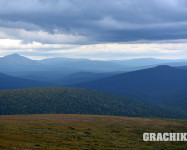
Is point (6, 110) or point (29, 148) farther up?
point (29, 148)

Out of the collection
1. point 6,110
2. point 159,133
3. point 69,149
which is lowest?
point 6,110

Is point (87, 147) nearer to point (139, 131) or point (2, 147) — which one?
point (2, 147)

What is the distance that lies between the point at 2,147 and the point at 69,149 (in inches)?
437

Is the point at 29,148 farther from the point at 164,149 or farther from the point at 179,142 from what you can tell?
the point at 179,142

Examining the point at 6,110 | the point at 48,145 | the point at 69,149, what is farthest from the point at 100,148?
the point at 6,110

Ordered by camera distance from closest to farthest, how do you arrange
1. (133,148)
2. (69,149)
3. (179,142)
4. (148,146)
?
(69,149) < (133,148) < (148,146) < (179,142)

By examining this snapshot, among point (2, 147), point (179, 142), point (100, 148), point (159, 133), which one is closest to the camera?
point (2, 147)

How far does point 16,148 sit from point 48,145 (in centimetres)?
729

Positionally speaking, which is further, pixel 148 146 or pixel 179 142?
pixel 179 142

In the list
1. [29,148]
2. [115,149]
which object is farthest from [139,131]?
[29,148]

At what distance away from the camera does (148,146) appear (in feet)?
155

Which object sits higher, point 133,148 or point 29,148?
point 29,148

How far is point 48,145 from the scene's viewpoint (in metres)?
38.7

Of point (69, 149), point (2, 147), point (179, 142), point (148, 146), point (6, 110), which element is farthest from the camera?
point (6, 110)
